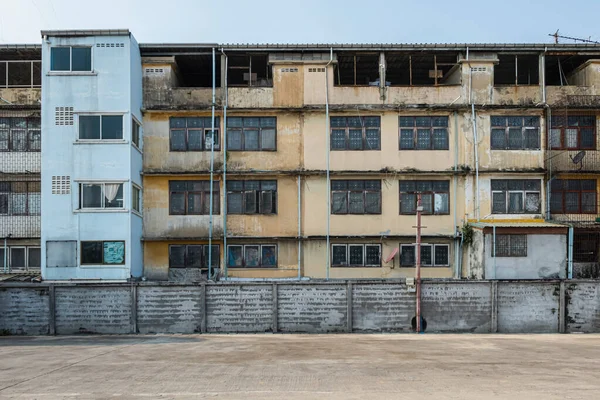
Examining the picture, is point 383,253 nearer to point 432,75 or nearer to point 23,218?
point 432,75

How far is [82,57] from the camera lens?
27.5 meters

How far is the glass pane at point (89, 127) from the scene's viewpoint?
27.3m

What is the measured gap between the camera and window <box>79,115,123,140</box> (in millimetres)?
27250

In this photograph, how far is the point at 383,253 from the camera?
94.8 feet

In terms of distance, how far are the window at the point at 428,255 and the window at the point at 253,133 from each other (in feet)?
23.9

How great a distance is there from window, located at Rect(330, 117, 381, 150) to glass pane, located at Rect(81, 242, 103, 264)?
34.6 feet

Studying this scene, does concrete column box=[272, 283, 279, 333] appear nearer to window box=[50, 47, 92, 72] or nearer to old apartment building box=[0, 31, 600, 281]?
old apartment building box=[0, 31, 600, 281]

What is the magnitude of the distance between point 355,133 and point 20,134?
14541 millimetres

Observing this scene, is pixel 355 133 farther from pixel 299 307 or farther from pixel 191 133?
pixel 299 307

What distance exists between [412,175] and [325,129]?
4.23 m

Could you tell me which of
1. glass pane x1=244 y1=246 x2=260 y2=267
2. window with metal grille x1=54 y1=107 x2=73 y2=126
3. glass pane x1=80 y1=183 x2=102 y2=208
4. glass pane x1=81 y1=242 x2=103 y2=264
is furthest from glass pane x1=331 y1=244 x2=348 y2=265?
window with metal grille x1=54 y1=107 x2=73 y2=126

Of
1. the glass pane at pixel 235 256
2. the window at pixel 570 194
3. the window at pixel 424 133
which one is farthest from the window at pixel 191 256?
the window at pixel 570 194

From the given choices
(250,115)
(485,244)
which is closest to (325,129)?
(250,115)

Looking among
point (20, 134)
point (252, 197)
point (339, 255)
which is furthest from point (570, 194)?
point (20, 134)
